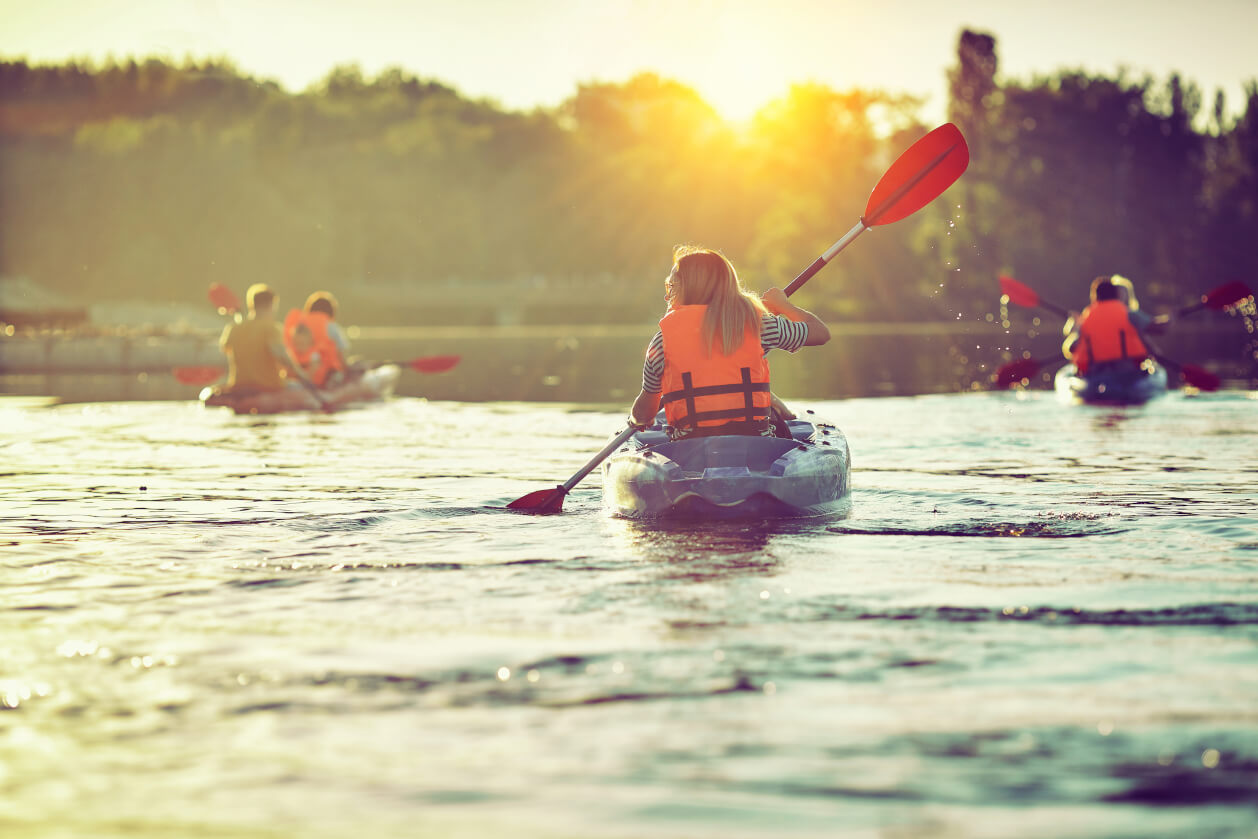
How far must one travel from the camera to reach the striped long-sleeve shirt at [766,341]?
777 cm

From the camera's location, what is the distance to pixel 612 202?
240 feet

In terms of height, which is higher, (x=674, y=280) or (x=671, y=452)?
(x=674, y=280)

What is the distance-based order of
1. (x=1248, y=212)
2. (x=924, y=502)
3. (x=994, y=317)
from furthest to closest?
(x=1248, y=212) → (x=994, y=317) → (x=924, y=502)

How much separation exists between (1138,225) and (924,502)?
55.1m

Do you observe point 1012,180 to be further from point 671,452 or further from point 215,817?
point 215,817

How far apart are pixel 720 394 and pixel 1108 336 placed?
9.76m

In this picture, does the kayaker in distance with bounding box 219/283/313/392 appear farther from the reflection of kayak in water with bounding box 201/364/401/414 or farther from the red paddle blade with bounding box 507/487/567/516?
the red paddle blade with bounding box 507/487/567/516

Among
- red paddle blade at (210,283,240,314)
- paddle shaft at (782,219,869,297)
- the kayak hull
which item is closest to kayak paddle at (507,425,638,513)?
the kayak hull

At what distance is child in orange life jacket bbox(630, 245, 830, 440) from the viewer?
7.57m

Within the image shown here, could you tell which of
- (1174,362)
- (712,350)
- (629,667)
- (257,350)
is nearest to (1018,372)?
(1174,362)

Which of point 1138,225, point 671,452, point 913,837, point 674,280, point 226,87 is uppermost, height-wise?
point 226,87

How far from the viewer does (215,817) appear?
3.49m

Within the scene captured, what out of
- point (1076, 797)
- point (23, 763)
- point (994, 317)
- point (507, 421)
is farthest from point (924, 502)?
point (994, 317)

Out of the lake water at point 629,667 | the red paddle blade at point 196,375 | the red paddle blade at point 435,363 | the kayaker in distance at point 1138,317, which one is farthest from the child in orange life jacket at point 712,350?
the red paddle blade at point 196,375
